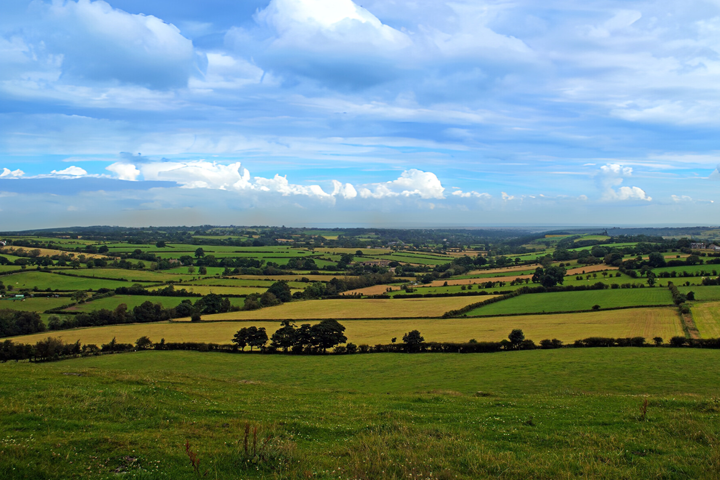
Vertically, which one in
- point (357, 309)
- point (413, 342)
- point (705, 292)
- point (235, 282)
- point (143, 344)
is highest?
point (705, 292)

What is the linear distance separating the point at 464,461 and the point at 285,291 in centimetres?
7594

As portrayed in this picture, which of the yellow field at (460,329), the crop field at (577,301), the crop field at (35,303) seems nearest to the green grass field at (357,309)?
the yellow field at (460,329)

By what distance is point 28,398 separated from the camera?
42.4ft

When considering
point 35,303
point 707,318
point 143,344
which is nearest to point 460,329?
point 707,318

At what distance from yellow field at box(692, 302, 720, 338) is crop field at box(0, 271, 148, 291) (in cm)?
9930

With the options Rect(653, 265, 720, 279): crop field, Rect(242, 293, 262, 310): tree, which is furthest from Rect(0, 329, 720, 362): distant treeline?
Rect(653, 265, 720, 279): crop field

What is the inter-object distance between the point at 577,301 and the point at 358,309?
3737cm

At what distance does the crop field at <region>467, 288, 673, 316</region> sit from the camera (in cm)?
5916

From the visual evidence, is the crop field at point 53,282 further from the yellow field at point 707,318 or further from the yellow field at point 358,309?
the yellow field at point 707,318

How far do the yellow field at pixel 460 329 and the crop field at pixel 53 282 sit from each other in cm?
3070

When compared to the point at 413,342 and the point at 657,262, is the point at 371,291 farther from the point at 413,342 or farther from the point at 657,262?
the point at 657,262

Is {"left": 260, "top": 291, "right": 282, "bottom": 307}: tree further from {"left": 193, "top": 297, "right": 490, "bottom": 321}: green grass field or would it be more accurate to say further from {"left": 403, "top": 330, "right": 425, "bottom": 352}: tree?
{"left": 403, "top": 330, "right": 425, "bottom": 352}: tree

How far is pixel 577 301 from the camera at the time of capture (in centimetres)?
6444

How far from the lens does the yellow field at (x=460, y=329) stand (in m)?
43.8
